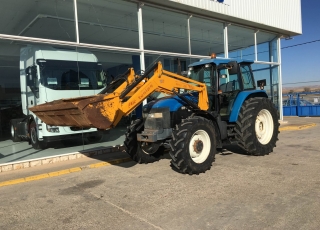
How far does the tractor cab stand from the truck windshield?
3133mm

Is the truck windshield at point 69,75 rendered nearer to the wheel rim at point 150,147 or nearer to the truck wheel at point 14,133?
the truck wheel at point 14,133

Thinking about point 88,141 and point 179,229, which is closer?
point 179,229

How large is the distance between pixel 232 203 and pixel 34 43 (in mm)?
6293

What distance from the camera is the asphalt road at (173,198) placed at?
11.7 feet

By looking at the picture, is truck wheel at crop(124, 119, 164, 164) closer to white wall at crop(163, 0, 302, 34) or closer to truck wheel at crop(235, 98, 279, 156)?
truck wheel at crop(235, 98, 279, 156)

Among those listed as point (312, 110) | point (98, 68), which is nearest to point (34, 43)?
point (98, 68)

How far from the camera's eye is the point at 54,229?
139 inches

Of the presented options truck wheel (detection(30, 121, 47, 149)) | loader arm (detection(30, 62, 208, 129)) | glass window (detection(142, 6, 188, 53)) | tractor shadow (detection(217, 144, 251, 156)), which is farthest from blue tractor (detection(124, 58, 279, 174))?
glass window (detection(142, 6, 188, 53))

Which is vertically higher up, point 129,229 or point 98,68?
point 98,68

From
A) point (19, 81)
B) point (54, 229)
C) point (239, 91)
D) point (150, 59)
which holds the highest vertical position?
point (150, 59)

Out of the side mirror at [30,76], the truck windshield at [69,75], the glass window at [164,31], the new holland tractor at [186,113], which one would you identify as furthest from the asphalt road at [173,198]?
the glass window at [164,31]

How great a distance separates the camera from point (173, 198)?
4332mm

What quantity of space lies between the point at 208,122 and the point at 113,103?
2043 mm

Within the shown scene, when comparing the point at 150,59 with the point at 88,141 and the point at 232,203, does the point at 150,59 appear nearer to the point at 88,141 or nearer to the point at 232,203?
the point at 88,141
